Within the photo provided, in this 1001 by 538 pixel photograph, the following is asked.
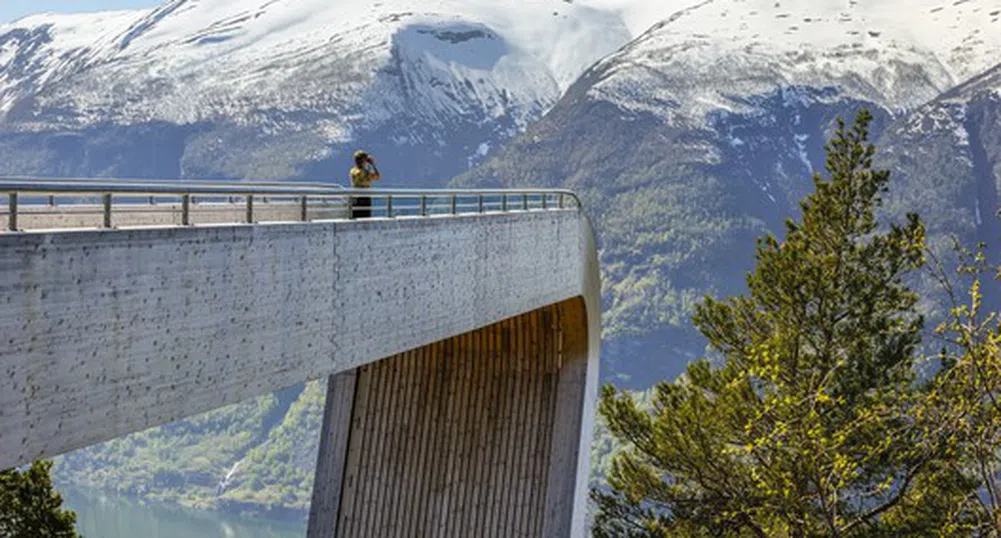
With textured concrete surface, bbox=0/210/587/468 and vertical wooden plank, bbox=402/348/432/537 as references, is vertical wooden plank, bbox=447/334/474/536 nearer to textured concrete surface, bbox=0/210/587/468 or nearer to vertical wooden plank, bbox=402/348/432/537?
vertical wooden plank, bbox=402/348/432/537

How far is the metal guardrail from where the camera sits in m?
7.25

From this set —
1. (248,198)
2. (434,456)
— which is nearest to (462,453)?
(434,456)

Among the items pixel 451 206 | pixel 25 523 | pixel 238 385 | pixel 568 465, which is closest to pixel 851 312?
pixel 568 465

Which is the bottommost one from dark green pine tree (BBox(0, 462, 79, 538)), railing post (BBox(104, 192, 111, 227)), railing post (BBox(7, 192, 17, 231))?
dark green pine tree (BBox(0, 462, 79, 538))

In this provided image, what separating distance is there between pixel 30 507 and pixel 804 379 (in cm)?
958

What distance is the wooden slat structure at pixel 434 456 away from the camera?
1700 centimetres

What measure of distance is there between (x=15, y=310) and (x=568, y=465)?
11.5 metres

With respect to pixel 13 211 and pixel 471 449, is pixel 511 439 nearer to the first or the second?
pixel 471 449

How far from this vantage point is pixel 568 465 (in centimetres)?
1742

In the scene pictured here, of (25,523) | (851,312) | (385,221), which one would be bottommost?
(25,523)

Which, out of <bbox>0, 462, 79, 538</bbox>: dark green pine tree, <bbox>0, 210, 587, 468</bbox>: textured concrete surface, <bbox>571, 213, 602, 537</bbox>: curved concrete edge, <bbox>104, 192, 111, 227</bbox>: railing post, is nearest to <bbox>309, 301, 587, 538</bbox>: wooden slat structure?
<bbox>571, 213, 602, 537</bbox>: curved concrete edge

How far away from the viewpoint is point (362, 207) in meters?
10.9

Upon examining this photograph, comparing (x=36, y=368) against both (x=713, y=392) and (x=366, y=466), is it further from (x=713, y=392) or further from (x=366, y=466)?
(x=713, y=392)

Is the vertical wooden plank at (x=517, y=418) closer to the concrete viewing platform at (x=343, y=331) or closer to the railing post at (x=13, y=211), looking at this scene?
the concrete viewing platform at (x=343, y=331)
